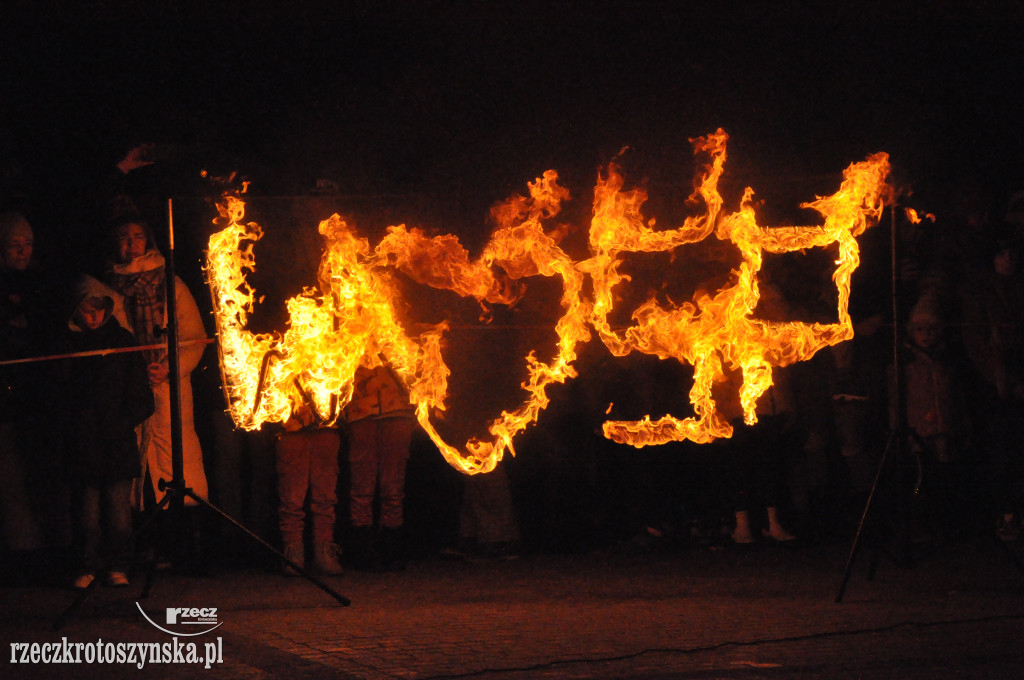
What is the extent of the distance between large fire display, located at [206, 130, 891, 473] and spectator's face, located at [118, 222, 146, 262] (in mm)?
866

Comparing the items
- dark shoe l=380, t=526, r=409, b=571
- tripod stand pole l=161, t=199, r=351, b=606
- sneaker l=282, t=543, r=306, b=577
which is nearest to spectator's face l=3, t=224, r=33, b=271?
tripod stand pole l=161, t=199, r=351, b=606

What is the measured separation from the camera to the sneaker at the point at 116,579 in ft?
27.1

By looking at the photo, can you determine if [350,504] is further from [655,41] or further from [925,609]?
[655,41]

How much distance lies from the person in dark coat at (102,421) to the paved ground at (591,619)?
489 mm

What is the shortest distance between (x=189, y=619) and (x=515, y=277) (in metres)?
3.24

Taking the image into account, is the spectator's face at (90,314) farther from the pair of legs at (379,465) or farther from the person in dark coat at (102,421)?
the pair of legs at (379,465)

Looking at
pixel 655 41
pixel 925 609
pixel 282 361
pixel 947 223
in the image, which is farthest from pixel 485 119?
pixel 925 609

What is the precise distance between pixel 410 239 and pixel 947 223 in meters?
5.00

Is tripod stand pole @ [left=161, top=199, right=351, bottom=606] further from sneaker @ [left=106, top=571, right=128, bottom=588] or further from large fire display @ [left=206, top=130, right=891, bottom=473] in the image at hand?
sneaker @ [left=106, top=571, right=128, bottom=588]

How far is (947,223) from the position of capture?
10375 mm

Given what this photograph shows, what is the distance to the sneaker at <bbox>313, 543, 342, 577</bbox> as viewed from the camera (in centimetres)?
866

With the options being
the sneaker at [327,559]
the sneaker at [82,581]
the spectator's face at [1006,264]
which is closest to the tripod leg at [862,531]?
the spectator's face at [1006,264]

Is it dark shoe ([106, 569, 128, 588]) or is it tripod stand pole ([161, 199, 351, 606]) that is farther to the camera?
dark shoe ([106, 569, 128, 588])

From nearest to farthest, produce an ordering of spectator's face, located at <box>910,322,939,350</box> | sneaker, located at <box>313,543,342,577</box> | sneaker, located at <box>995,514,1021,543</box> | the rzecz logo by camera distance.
Answer: the rzecz logo < sneaker, located at <box>313,543,342,577</box> < spectator's face, located at <box>910,322,939,350</box> < sneaker, located at <box>995,514,1021,543</box>
